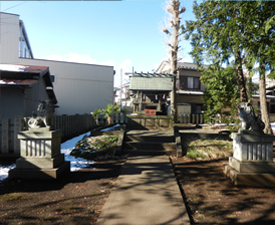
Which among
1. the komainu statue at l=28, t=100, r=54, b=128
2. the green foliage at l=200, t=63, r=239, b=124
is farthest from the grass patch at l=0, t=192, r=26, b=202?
the green foliage at l=200, t=63, r=239, b=124

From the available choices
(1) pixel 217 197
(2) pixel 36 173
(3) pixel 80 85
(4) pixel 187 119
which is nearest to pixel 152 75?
(2) pixel 36 173

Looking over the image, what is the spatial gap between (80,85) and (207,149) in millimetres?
18921

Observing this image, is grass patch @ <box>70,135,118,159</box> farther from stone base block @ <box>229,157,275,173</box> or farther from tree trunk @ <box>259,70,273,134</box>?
tree trunk @ <box>259,70,273,134</box>

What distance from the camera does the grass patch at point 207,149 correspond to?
24.4 feet

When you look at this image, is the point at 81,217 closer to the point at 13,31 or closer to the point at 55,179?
the point at 55,179

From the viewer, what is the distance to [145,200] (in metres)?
3.92

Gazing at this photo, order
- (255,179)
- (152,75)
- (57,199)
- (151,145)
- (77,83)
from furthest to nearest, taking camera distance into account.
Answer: (77,83) → (152,75) → (151,145) → (255,179) → (57,199)

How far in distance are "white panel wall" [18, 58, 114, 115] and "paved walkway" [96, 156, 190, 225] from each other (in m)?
18.7

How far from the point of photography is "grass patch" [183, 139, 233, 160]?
24.4 ft

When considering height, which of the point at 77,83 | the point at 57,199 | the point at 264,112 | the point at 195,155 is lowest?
the point at 57,199

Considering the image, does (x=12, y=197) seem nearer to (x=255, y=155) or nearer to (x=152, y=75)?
(x=255, y=155)

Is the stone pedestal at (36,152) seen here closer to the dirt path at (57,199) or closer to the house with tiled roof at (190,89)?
the dirt path at (57,199)

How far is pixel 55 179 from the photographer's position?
5070 millimetres

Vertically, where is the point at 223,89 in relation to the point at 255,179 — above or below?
above
